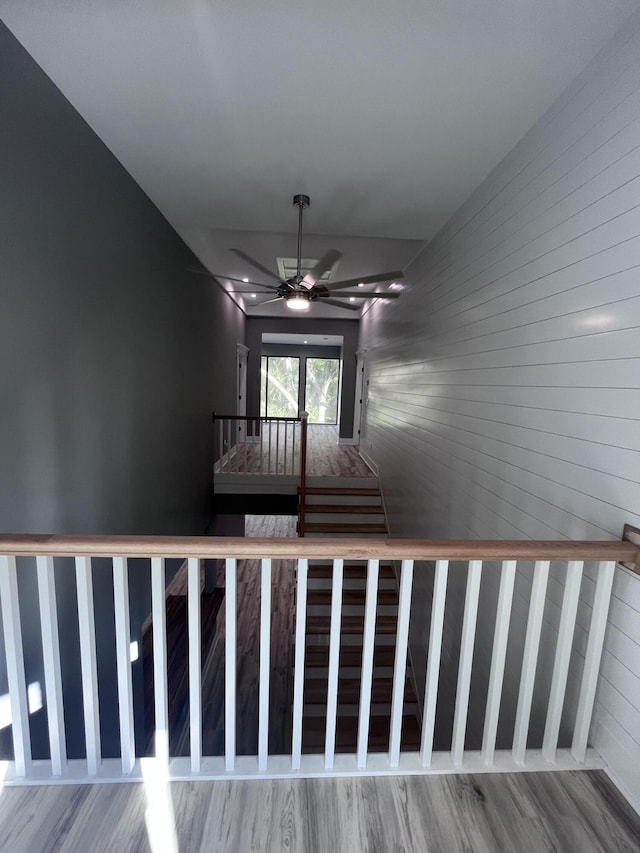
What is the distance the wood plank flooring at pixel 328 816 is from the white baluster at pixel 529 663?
11cm

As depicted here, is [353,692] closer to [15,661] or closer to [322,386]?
[15,661]

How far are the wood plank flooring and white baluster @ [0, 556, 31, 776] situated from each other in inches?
4.7

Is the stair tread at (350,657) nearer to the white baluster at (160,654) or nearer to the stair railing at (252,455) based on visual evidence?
the stair railing at (252,455)

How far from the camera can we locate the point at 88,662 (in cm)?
132

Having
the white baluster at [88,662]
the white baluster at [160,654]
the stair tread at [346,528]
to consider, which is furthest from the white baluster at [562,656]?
the stair tread at [346,528]

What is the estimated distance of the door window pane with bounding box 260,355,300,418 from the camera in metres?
10.7

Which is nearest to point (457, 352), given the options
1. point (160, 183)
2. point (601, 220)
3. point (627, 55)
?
point (601, 220)

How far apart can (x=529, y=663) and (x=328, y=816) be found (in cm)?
87

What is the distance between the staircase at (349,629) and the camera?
3.56 meters

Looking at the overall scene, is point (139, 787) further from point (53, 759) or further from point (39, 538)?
point (39, 538)

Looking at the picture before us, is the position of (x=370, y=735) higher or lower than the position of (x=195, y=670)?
lower

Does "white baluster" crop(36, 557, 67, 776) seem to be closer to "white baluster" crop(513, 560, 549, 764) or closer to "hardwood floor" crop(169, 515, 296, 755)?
"white baluster" crop(513, 560, 549, 764)

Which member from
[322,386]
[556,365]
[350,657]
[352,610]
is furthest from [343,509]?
[322,386]

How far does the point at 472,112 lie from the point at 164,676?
2929 mm
